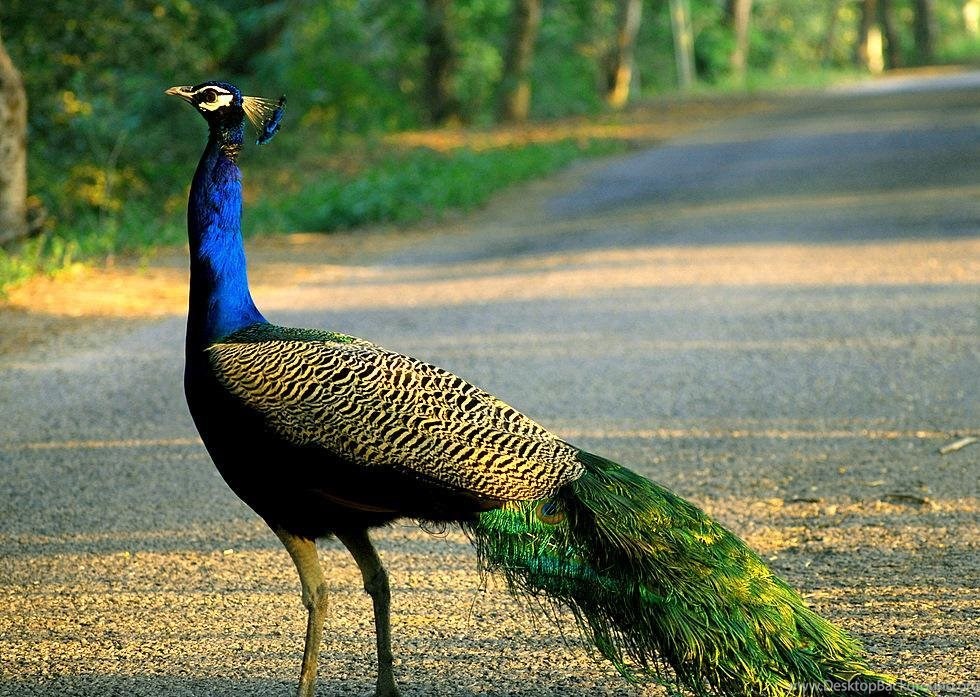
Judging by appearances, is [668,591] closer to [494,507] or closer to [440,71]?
[494,507]

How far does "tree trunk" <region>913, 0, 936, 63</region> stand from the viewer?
48.4 meters

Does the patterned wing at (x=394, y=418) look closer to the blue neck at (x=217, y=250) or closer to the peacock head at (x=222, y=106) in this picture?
the blue neck at (x=217, y=250)

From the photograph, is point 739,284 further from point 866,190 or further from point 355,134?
point 355,134

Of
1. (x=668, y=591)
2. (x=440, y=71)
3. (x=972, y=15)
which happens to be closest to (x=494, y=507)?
(x=668, y=591)

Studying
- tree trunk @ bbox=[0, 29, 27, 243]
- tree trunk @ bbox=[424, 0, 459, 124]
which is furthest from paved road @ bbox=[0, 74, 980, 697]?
tree trunk @ bbox=[424, 0, 459, 124]

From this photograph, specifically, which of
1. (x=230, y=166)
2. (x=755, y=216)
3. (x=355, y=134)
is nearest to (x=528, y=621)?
(x=230, y=166)

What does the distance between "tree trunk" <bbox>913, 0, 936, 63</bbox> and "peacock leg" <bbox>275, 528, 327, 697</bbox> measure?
48582mm

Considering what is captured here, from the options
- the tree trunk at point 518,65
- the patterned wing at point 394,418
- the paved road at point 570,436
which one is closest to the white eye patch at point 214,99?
the patterned wing at point 394,418

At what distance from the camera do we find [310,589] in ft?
13.4

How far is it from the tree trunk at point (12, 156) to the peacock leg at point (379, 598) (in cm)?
920

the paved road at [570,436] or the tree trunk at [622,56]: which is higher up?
the tree trunk at [622,56]

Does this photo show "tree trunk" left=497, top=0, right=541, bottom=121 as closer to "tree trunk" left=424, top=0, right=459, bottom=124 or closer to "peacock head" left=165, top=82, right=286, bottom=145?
"tree trunk" left=424, top=0, right=459, bottom=124

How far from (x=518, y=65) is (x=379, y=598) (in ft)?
72.1

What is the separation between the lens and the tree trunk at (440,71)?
2464 centimetres
